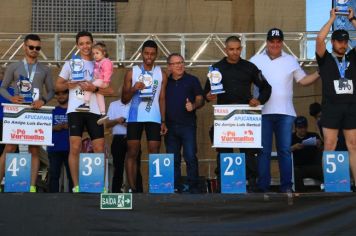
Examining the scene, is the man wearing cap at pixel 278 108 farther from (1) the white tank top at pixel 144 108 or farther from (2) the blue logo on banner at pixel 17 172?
(2) the blue logo on banner at pixel 17 172

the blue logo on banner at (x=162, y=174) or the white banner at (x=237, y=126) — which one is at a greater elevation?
the white banner at (x=237, y=126)

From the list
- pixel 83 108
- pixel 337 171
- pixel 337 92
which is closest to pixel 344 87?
pixel 337 92

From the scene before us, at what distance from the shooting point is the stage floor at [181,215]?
17.3 feet

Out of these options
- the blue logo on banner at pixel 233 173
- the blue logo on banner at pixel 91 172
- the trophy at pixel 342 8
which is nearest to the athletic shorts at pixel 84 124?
the blue logo on banner at pixel 91 172

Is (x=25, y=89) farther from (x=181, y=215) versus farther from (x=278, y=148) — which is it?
(x=278, y=148)

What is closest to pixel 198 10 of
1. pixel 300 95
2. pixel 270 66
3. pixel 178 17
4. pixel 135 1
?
pixel 178 17

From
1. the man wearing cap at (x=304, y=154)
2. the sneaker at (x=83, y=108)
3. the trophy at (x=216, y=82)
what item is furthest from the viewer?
the man wearing cap at (x=304, y=154)

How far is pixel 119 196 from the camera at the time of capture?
5.31m

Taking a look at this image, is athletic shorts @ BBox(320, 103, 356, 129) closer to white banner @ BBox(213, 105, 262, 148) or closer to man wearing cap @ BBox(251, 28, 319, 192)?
man wearing cap @ BBox(251, 28, 319, 192)

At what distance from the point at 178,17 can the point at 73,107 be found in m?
6.49

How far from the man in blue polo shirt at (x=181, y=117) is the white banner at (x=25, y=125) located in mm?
1183

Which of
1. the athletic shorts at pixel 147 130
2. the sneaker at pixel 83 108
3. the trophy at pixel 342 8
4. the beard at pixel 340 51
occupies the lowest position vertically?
the athletic shorts at pixel 147 130

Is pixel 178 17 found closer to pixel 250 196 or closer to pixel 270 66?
pixel 270 66

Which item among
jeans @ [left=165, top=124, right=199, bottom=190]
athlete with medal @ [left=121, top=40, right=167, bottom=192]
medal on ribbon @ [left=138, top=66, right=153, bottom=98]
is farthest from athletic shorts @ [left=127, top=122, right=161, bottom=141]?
medal on ribbon @ [left=138, top=66, right=153, bottom=98]
